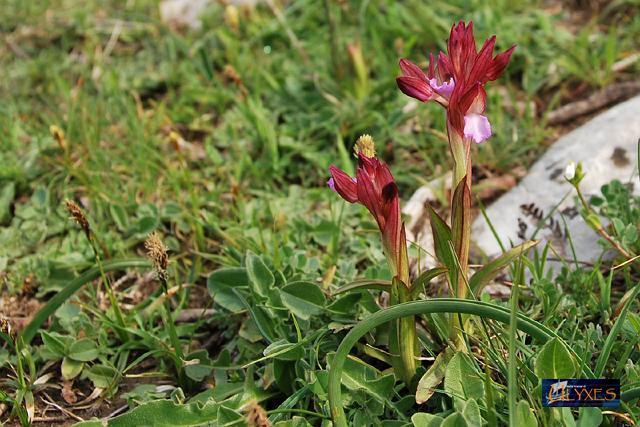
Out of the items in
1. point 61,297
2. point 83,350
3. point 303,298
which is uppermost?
point 303,298

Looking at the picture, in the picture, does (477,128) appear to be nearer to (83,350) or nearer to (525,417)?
(525,417)

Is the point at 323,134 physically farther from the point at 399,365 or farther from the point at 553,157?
the point at 399,365

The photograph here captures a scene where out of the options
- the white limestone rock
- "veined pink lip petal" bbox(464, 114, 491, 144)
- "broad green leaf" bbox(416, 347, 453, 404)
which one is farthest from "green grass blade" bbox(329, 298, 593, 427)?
the white limestone rock

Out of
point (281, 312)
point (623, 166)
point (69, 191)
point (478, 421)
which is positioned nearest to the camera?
point (478, 421)

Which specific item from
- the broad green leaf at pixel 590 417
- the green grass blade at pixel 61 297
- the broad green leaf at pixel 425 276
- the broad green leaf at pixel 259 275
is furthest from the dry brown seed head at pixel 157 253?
the broad green leaf at pixel 590 417

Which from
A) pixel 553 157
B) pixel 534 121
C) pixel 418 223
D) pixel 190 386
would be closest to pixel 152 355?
pixel 190 386

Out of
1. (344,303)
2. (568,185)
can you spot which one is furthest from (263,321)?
(568,185)
